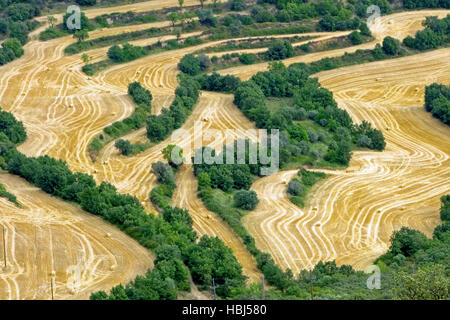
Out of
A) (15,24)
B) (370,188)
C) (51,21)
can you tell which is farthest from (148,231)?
(51,21)

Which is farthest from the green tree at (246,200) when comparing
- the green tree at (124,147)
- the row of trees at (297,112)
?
the green tree at (124,147)

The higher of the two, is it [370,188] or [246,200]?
[246,200]

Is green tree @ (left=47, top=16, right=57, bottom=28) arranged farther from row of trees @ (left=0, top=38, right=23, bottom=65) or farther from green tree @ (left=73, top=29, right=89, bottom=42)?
row of trees @ (left=0, top=38, right=23, bottom=65)

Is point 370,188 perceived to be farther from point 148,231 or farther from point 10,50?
point 10,50

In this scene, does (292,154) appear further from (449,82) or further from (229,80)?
(449,82)

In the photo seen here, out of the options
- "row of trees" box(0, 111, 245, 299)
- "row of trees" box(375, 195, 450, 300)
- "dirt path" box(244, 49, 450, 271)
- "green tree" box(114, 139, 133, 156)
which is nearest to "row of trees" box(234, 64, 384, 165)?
"dirt path" box(244, 49, 450, 271)

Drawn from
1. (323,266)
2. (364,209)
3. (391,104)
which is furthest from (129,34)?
(323,266)
